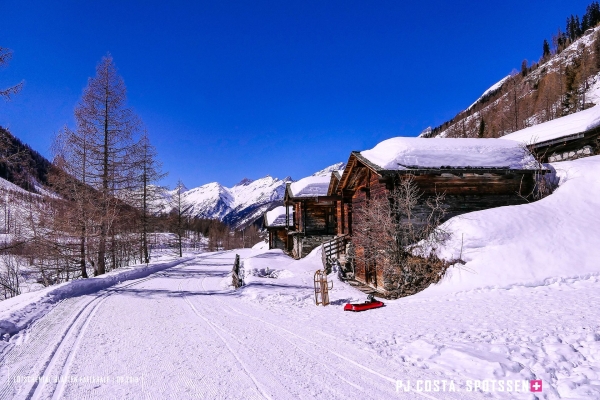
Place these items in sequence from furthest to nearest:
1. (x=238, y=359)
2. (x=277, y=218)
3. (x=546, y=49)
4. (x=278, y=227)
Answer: (x=546, y=49), (x=277, y=218), (x=278, y=227), (x=238, y=359)

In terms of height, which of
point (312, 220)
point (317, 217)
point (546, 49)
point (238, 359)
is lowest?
point (238, 359)

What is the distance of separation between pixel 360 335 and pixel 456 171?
1025 cm

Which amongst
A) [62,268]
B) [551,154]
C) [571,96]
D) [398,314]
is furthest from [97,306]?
[571,96]

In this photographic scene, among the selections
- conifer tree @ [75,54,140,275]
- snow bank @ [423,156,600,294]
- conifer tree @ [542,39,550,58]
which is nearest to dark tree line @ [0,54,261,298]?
conifer tree @ [75,54,140,275]

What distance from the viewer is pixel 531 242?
433 inches

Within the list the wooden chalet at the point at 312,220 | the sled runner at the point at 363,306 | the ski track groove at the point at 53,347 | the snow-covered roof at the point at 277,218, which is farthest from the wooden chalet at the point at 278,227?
the ski track groove at the point at 53,347

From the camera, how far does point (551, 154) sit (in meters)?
18.5

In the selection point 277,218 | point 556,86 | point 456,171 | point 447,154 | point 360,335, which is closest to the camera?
point 360,335

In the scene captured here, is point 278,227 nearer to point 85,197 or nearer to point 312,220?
point 312,220

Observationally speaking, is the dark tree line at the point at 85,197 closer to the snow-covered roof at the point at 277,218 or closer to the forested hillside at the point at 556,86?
the snow-covered roof at the point at 277,218

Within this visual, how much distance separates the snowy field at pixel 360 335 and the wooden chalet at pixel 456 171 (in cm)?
220

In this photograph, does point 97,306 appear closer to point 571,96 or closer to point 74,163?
point 74,163

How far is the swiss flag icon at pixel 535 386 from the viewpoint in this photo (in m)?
4.13

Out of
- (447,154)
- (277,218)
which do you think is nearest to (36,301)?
(447,154)
